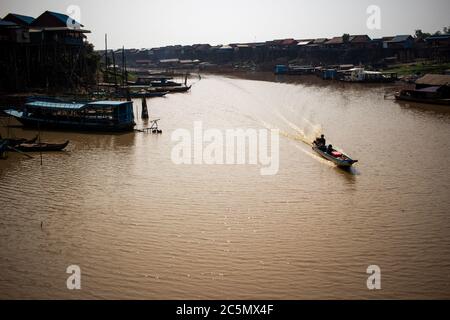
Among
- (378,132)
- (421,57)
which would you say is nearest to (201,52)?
(421,57)

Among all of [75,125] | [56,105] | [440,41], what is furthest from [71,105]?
[440,41]

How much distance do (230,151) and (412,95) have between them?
1324 inches

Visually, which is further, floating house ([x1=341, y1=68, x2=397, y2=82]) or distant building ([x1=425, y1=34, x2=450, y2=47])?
distant building ([x1=425, y1=34, x2=450, y2=47])

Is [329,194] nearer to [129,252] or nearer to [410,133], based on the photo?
[129,252]

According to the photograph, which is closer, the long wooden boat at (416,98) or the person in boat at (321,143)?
the person in boat at (321,143)

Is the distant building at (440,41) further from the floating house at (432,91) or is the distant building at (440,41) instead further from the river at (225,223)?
the river at (225,223)

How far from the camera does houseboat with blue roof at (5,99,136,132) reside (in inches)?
1339

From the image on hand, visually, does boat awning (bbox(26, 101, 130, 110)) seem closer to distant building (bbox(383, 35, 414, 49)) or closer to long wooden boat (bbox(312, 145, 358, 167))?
long wooden boat (bbox(312, 145, 358, 167))

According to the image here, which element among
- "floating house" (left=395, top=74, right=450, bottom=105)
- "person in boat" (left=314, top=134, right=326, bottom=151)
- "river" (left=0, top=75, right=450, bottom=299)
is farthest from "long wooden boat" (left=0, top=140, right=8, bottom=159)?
"floating house" (left=395, top=74, right=450, bottom=105)

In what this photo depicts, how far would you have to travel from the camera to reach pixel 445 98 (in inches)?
1907

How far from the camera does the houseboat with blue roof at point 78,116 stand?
34.0 metres

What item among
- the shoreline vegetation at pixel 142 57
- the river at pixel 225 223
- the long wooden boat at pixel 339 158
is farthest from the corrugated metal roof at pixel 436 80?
the long wooden boat at pixel 339 158

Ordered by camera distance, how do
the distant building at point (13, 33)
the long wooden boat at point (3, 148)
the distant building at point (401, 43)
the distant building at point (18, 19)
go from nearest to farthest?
the long wooden boat at point (3, 148) < the distant building at point (13, 33) < the distant building at point (18, 19) < the distant building at point (401, 43)

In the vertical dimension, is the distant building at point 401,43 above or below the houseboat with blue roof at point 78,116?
above
